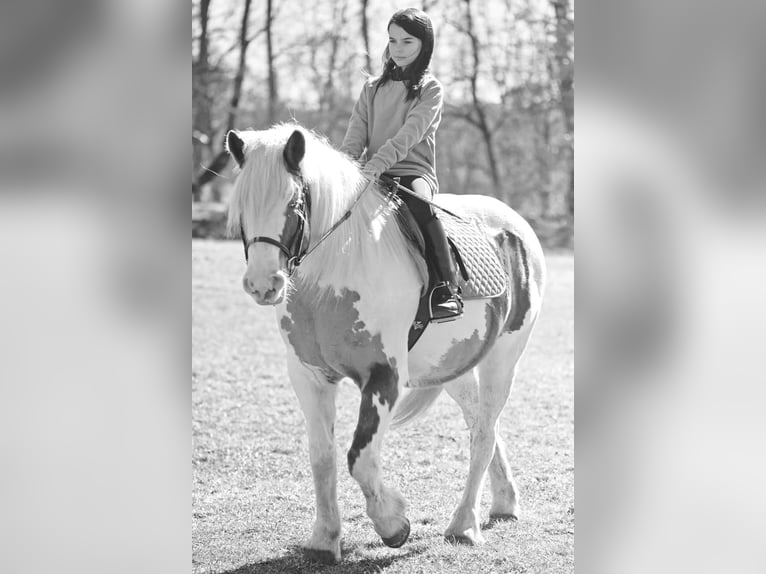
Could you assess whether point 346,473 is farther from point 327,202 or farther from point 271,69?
point 271,69

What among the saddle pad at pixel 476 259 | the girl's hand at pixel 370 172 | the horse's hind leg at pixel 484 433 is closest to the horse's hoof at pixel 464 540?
the horse's hind leg at pixel 484 433

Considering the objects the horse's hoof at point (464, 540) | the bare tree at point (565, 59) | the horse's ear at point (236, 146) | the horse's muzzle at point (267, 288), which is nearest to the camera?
the horse's muzzle at point (267, 288)

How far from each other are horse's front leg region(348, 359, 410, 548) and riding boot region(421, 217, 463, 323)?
12.0 inches

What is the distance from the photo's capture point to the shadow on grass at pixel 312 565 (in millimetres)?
3285

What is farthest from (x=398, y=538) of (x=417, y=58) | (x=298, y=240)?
(x=417, y=58)

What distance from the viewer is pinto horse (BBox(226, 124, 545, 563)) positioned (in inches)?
107

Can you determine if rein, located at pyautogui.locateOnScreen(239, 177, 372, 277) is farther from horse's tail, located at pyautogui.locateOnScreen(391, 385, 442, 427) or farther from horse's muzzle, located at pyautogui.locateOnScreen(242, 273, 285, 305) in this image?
horse's tail, located at pyautogui.locateOnScreen(391, 385, 442, 427)

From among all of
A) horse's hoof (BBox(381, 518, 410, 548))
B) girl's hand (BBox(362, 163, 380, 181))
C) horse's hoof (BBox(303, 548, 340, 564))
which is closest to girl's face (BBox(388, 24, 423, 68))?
girl's hand (BBox(362, 163, 380, 181))

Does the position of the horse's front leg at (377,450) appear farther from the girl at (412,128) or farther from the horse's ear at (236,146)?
the horse's ear at (236,146)

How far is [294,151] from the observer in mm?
2734

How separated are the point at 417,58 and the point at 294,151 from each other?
83cm
